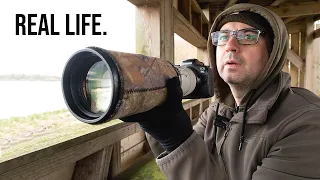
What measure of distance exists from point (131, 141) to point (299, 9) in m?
3.07

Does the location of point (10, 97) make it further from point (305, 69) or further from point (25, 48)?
point (305, 69)

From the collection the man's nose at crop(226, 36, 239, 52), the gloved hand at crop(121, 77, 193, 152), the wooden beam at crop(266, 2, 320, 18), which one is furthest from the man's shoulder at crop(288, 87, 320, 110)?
the wooden beam at crop(266, 2, 320, 18)

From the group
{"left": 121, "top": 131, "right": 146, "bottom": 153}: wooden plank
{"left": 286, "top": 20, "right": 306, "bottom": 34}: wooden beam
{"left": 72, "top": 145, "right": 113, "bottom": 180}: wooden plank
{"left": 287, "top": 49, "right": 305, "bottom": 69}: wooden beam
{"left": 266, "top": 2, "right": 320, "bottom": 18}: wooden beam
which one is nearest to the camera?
{"left": 72, "top": 145, "right": 113, "bottom": 180}: wooden plank

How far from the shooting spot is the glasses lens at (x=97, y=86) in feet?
2.11

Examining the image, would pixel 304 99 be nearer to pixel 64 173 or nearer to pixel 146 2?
pixel 64 173

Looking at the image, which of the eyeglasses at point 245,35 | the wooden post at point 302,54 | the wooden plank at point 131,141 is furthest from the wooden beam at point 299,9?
the eyeglasses at point 245,35

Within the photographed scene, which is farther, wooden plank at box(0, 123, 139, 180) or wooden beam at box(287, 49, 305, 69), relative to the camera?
wooden beam at box(287, 49, 305, 69)

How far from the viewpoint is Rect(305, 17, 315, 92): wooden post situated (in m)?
4.45

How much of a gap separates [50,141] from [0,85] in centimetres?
28

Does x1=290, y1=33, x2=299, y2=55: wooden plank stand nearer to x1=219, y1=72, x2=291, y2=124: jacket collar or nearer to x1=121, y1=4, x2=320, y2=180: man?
x1=121, y1=4, x2=320, y2=180: man

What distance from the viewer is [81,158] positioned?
1071mm

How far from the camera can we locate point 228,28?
1.12 metres

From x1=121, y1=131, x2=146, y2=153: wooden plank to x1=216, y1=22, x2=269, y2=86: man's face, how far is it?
1.03 m

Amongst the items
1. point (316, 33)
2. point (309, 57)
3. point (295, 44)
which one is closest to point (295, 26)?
point (295, 44)
